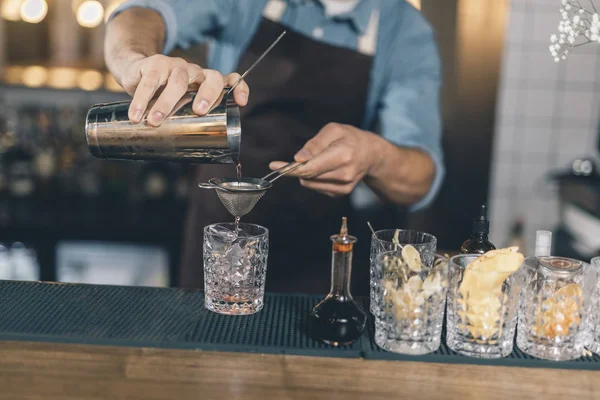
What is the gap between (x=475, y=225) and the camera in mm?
1352

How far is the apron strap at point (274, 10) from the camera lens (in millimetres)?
2367

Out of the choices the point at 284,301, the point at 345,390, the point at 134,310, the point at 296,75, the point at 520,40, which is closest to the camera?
the point at 345,390

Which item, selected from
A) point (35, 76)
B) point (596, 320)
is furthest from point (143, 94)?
point (35, 76)

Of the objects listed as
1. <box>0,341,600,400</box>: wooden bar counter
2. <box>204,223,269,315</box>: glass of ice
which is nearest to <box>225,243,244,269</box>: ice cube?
<box>204,223,269,315</box>: glass of ice

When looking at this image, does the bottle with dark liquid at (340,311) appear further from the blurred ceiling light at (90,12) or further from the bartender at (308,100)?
the blurred ceiling light at (90,12)

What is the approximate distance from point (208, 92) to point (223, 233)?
0.28 meters

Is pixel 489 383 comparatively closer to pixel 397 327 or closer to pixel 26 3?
pixel 397 327

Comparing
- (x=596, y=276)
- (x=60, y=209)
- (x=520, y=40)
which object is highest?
(x=520, y=40)

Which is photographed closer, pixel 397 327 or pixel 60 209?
pixel 397 327

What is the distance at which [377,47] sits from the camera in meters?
2.42

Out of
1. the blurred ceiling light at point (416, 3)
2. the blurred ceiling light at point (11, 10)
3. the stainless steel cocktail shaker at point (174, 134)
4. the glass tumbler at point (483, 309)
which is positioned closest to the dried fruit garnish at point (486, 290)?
the glass tumbler at point (483, 309)

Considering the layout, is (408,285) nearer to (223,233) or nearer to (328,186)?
(223,233)

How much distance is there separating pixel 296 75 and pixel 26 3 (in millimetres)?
1802

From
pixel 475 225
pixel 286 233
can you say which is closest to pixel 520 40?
pixel 286 233
